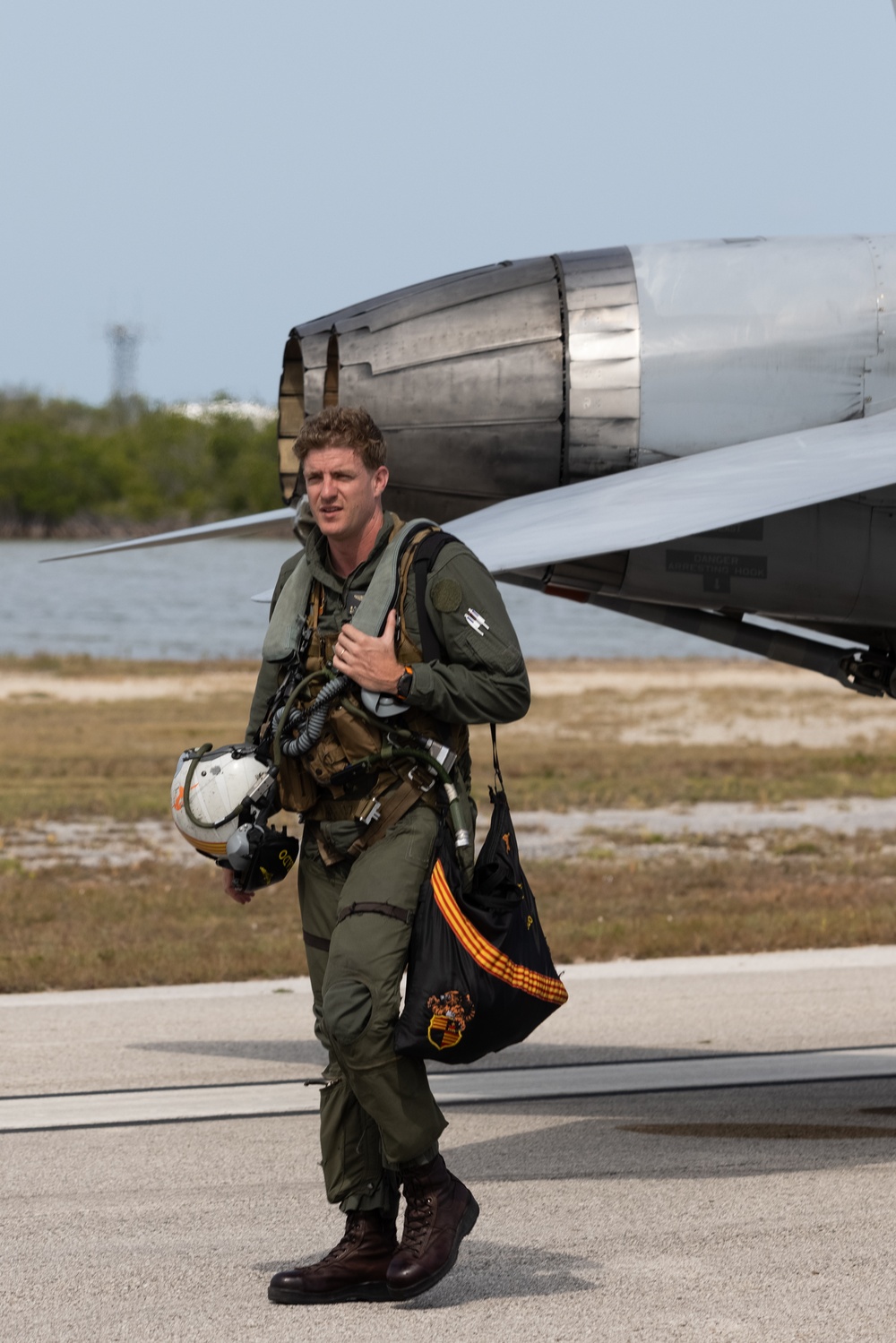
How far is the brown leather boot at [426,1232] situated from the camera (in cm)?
423

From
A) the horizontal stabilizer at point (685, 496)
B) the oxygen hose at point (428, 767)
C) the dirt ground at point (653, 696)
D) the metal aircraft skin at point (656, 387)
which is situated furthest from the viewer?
the dirt ground at point (653, 696)

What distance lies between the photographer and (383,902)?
4.20 m

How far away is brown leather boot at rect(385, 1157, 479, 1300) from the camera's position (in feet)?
13.9

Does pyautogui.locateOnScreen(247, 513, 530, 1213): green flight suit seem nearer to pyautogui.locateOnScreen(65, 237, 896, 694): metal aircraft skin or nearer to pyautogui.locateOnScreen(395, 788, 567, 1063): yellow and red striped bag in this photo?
pyautogui.locateOnScreen(395, 788, 567, 1063): yellow and red striped bag

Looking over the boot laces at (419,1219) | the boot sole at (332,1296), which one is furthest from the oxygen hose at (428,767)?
the boot sole at (332,1296)

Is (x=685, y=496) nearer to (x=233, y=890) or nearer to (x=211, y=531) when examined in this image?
(x=233, y=890)

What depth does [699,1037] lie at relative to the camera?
25.7 feet

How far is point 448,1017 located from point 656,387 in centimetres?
240

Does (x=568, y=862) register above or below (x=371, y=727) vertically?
below

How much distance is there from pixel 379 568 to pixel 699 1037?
13.6ft

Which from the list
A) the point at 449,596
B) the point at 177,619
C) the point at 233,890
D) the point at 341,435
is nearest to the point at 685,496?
the point at 449,596

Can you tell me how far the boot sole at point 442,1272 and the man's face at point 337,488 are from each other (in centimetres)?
170

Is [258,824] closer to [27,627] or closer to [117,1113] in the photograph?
[117,1113]

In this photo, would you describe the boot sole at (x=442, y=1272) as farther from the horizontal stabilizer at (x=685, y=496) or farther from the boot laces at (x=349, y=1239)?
the horizontal stabilizer at (x=685, y=496)
